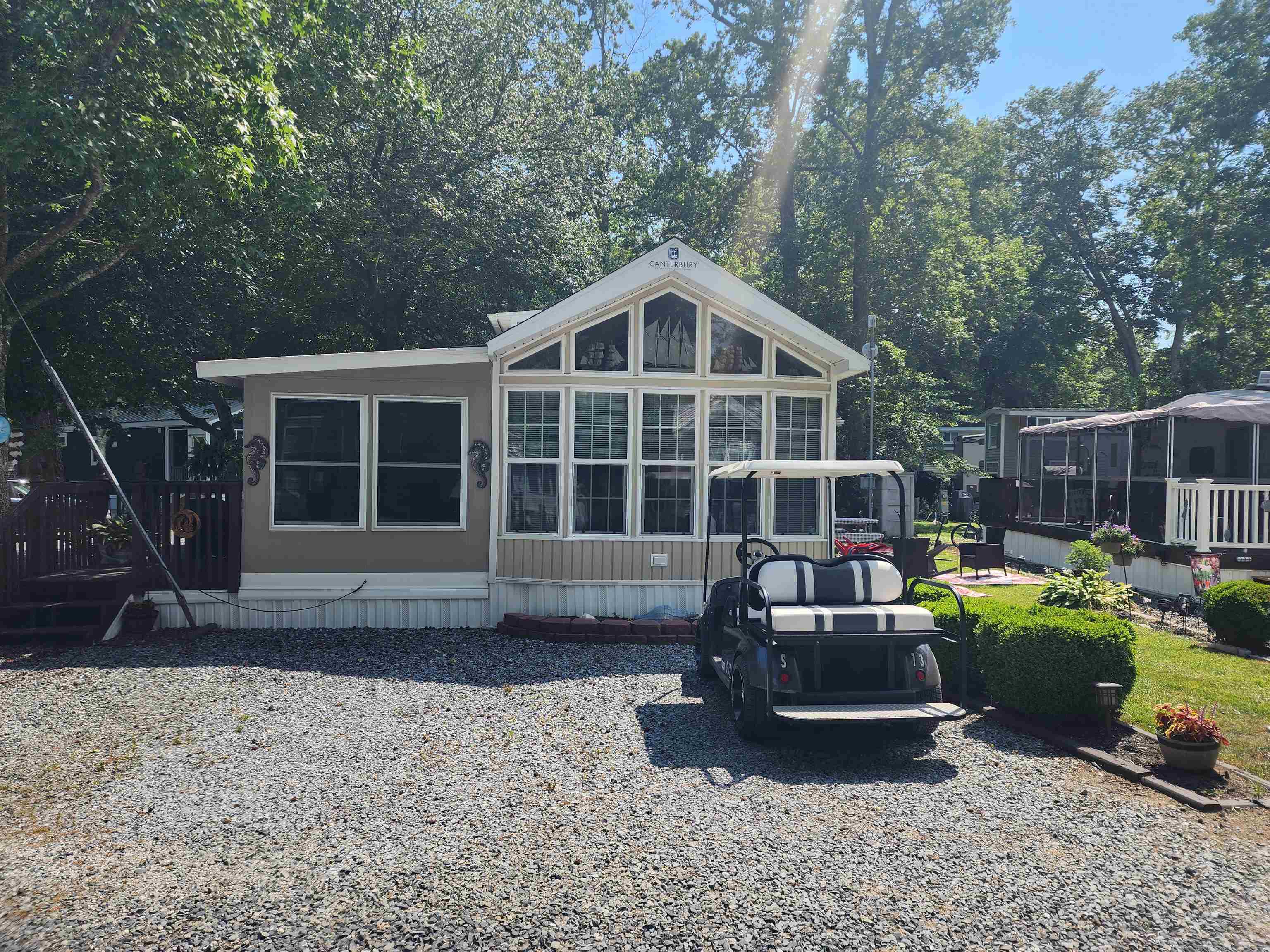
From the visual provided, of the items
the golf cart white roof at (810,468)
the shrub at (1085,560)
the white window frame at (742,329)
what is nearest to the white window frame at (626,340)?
the white window frame at (742,329)

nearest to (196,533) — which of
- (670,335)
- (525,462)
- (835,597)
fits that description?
(525,462)

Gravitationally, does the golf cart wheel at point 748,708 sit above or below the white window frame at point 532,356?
below

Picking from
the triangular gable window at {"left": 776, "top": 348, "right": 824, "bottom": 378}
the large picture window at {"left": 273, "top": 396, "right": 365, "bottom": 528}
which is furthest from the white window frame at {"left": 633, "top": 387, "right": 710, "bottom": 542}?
the large picture window at {"left": 273, "top": 396, "right": 365, "bottom": 528}

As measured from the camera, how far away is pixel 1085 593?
9.34 m

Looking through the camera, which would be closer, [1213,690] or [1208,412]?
[1213,690]

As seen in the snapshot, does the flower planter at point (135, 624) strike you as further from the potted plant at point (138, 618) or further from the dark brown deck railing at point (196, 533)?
the dark brown deck railing at point (196, 533)

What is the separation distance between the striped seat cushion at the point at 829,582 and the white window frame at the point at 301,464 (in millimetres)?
5609

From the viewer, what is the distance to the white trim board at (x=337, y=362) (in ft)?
31.8

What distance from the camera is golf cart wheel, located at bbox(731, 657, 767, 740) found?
6.09 meters

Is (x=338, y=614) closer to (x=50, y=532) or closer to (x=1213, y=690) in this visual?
(x=50, y=532)

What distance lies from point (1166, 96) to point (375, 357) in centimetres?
3587

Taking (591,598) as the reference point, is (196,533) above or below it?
above

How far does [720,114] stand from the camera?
2952 centimetres

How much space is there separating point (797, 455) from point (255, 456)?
672cm
